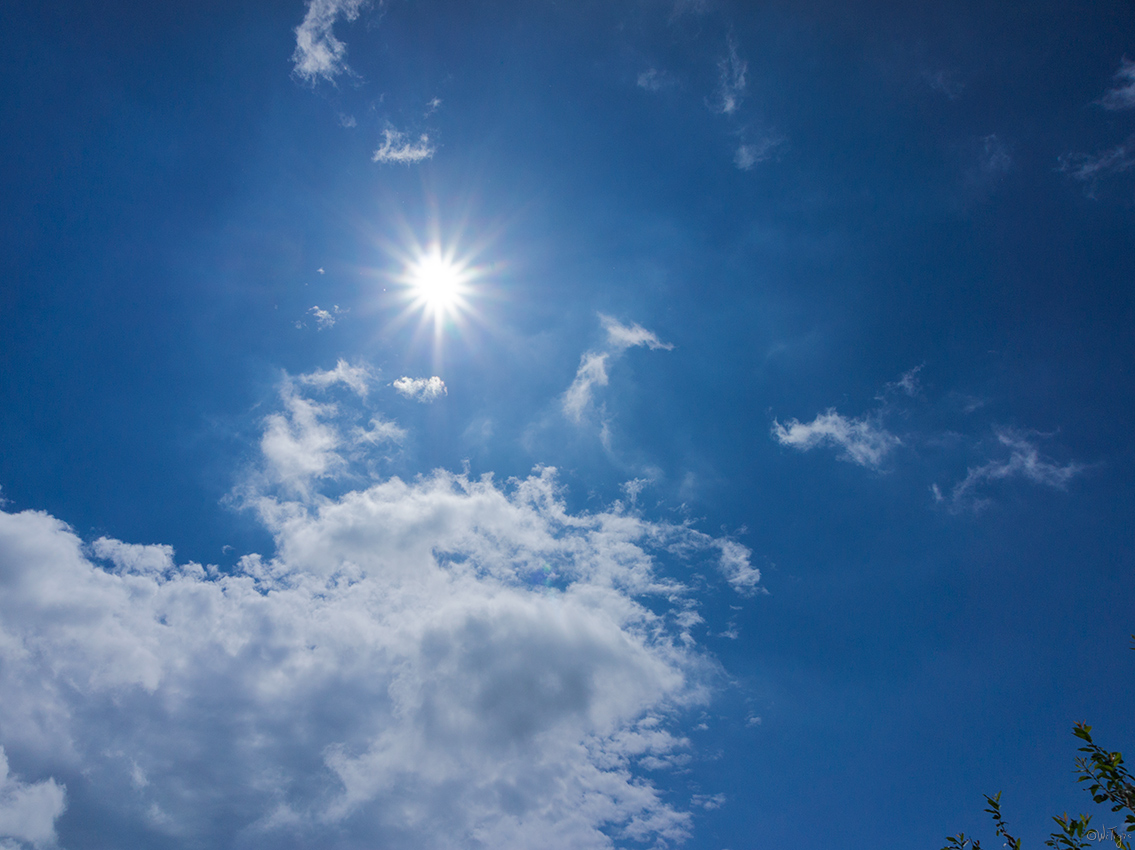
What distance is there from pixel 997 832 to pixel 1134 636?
7581 mm

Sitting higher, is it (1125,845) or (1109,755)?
(1109,755)

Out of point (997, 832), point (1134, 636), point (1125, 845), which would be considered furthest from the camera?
point (1134, 636)

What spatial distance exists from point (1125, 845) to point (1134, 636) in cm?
596

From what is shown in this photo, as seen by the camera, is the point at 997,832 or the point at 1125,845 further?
the point at 997,832

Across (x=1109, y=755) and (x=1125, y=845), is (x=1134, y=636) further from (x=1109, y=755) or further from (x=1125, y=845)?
(x=1125, y=845)

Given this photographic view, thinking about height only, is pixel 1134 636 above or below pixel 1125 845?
above

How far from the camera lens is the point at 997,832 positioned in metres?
11.7

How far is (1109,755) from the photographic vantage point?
1070 centimetres

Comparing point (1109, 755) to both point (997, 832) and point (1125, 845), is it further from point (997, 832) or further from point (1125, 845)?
point (997, 832)

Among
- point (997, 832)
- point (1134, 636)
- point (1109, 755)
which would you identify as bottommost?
point (997, 832)

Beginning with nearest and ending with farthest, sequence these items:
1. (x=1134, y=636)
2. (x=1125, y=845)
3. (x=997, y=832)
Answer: (x=1125, y=845) < (x=997, y=832) < (x=1134, y=636)

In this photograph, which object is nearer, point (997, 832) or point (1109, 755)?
point (1109, 755)

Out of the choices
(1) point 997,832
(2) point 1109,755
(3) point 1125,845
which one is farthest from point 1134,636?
(1) point 997,832

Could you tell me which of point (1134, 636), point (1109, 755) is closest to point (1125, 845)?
point (1109, 755)
